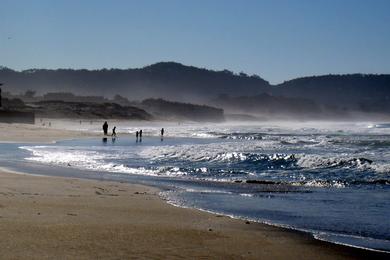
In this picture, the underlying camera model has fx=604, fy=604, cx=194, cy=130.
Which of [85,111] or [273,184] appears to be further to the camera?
[85,111]

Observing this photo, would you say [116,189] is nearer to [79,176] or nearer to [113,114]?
[79,176]

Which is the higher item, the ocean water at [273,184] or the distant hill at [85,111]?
the distant hill at [85,111]

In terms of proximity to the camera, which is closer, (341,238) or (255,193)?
(341,238)

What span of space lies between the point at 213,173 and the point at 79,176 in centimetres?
416

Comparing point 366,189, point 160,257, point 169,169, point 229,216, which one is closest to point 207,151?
point 169,169

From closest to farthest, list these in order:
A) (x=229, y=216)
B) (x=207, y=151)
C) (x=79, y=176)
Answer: (x=229, y=216)
(x=79, y=176)
(x=207, y=151)

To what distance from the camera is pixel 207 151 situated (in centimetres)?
2430

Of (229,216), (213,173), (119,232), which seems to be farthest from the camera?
(213,173)

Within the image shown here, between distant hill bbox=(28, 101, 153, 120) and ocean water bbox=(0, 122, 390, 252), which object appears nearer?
ocean water bbox=(0, 122, 390, 252)

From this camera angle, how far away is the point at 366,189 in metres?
14.1

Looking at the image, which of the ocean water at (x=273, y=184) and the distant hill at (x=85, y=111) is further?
the distant hill at (x=85, y=111)

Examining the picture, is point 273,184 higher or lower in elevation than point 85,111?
lower

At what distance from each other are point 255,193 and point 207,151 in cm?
1091

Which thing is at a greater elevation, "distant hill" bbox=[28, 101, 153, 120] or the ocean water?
"distant hill" bbox=[28, 101, 153, 120]
